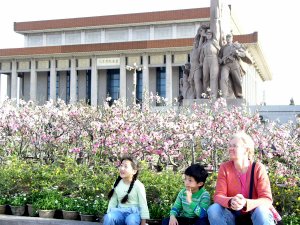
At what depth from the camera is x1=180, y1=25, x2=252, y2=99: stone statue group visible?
54.7 feet

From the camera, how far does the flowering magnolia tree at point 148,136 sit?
332 inches

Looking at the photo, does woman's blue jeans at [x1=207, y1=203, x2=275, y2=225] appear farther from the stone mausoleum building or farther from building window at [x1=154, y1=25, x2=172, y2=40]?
building window at [x1=154, y1=25, x2=172, y2=40]

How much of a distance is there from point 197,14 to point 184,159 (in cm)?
5110

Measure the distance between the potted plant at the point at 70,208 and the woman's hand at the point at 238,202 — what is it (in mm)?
2613

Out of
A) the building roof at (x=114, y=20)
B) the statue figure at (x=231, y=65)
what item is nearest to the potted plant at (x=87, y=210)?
the statue figure at (x=231, y=65)

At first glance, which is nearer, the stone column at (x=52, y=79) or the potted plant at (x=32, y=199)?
the potted plant at (x=32, y=199)

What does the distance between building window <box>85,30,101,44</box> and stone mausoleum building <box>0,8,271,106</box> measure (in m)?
0.14

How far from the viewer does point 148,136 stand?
839cm

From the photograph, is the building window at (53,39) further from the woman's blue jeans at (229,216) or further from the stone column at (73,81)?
the woman's blue jeans at (229,216)

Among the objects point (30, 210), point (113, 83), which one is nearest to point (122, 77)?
point (113, 83)

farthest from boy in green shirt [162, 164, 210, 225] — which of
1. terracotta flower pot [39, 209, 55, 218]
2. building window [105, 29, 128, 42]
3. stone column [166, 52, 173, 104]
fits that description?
building window [105, 29, 128, 42]

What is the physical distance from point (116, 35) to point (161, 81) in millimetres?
9877

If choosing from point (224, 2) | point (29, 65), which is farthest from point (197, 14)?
point (224, 2)

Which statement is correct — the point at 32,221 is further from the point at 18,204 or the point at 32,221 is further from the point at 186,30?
the point at 186,30
